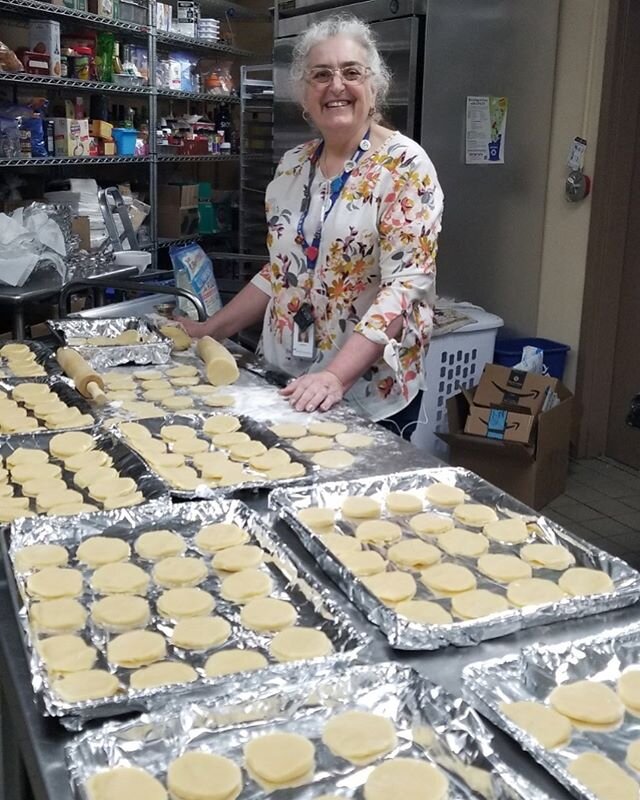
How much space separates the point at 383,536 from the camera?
1.27 meters

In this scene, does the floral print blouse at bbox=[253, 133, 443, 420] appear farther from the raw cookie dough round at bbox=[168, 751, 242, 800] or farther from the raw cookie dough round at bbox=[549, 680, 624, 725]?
the raw cookie dough round at bbox=[168, 751, 242, 800]

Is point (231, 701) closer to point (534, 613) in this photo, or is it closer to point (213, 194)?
point (534, 613)

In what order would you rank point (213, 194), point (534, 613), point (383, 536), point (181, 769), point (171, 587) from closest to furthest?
point (181, 769)
point (534, 613)
point (171, 587)
point (383, 536)
point (213, 194)

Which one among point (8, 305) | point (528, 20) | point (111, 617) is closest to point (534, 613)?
point (111, 617)

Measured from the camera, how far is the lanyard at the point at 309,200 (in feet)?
6.67

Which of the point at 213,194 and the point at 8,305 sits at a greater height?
the point at 213,194

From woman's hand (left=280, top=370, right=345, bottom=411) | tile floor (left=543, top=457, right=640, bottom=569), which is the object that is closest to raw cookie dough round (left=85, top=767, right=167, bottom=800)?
woman's hand (left=280, top=370, right=345, bottom=411)

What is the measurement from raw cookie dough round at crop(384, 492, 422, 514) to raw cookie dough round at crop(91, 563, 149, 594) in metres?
0.42

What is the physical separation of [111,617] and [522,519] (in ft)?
2.07

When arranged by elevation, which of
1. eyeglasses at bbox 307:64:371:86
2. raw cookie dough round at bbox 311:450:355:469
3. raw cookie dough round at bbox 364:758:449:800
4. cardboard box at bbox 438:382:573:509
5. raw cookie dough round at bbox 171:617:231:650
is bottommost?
cardboard box at bbox 438:382:573:509

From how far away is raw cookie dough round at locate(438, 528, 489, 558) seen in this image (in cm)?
124

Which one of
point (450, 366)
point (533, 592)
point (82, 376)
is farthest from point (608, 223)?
point (533, 592)

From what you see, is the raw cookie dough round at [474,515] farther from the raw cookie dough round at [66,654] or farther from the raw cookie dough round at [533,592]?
the raw cookie dough round at [66,654]

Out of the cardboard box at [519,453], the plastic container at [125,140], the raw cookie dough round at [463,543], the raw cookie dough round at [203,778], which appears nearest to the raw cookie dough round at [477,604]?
the raw cookie dough round at [463,543]
